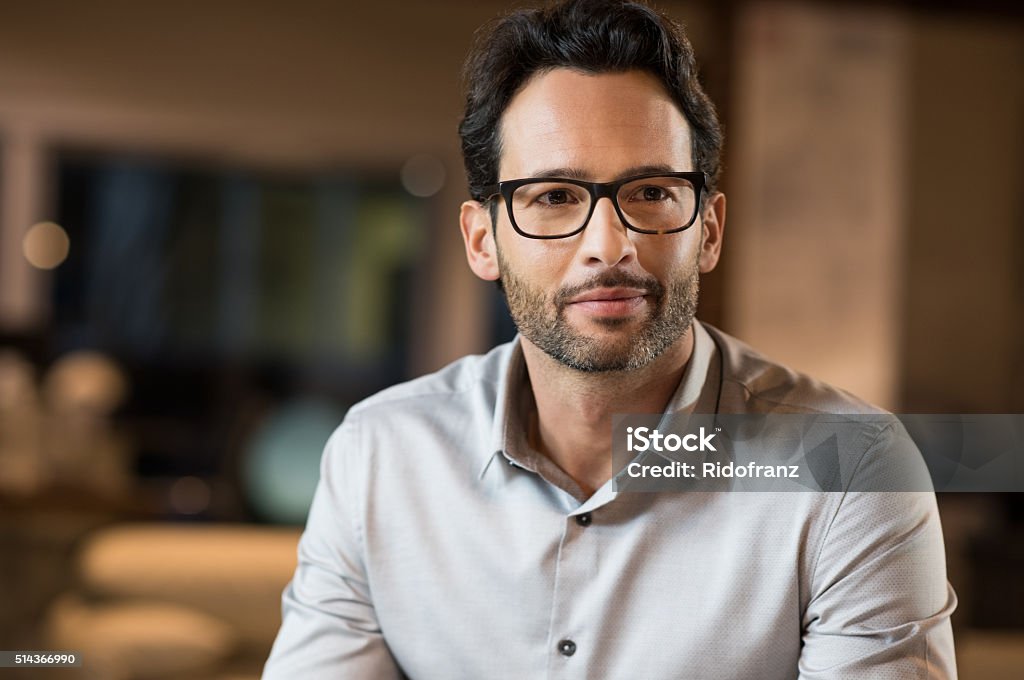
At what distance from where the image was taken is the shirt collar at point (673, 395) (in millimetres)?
1054

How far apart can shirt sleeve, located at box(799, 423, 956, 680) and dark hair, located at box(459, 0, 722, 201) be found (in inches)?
12.6

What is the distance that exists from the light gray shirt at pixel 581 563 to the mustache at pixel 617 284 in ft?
0.44

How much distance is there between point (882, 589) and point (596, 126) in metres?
0.44

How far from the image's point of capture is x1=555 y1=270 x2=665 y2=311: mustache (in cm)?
94

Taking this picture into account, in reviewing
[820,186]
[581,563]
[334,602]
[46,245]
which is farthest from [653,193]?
[46,245]

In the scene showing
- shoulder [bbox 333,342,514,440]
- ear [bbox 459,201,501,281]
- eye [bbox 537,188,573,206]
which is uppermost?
eye [bbox 537,188,573,206]

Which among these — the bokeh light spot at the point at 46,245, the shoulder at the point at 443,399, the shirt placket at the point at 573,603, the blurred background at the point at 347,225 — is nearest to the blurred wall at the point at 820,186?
the blurred background at the point at 347,225

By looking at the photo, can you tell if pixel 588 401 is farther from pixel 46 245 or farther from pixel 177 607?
pixel 46 245

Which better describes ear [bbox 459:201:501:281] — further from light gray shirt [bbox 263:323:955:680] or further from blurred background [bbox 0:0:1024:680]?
blurred background [bbox 0:0:1024:680]

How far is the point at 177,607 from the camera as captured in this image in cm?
222

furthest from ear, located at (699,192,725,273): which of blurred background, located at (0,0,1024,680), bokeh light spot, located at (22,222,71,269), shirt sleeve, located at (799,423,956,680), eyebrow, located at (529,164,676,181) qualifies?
bokeh light spot, located at (22,222,71,269)

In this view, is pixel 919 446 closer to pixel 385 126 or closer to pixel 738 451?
pixel 738 451

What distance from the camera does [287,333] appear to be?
5938 millimetres

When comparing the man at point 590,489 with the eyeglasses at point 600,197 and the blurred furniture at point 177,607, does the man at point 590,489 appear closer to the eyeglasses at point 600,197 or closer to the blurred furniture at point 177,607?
the eyeglasses at point 600,197
